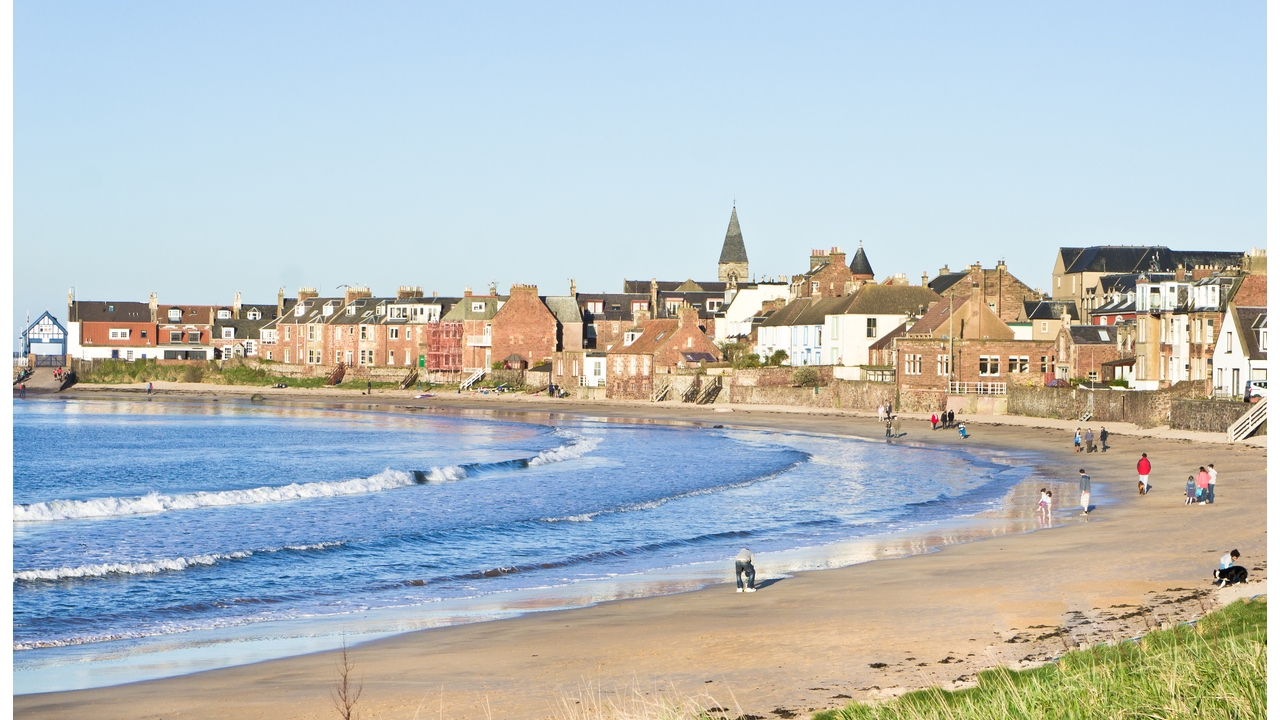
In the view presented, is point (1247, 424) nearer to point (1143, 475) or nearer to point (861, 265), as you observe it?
point (1143, 475)

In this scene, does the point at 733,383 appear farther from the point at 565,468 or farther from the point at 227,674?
the point at 227,674

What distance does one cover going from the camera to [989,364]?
6856 centimetres

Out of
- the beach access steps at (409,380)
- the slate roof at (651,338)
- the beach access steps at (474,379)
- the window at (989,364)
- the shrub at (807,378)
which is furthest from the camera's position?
the beach access steps at (409,380)

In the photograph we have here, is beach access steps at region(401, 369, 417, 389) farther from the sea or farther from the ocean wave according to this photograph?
the ocean wave

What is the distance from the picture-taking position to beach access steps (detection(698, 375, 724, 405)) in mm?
87438

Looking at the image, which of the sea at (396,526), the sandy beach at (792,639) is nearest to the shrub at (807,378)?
the sea at (396,526)

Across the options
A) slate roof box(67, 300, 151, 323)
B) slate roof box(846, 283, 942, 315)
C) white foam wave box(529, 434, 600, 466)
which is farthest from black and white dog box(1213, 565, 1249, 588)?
slate roof box(67, 300, 151, 323)

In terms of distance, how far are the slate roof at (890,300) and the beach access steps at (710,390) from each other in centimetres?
1108

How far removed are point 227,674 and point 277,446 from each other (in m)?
47.9

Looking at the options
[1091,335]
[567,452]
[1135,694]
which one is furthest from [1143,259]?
[1135,694]

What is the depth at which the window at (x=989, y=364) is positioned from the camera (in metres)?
68.5

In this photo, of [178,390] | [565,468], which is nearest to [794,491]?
[565,468]

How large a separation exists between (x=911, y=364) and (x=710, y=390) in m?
20.0

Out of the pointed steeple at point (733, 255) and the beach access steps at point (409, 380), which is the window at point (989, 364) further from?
the pointed steeple at point (733, 255)
